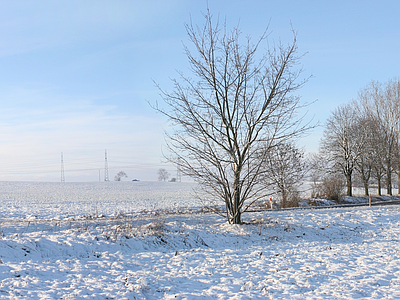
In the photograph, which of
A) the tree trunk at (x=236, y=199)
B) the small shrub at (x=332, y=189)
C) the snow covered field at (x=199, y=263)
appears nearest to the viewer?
the snow covered field at (x=199, y=263)

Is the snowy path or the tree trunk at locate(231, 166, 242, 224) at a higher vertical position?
the tree trunk at locate(231, 166, 242, 224)

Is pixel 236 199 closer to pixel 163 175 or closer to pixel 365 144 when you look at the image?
pixel 365 144

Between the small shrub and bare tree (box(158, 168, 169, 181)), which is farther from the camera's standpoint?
bare tree (box(158, 168, 169, 181))

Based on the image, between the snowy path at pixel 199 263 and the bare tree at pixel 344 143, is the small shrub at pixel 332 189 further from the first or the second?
the snowy path at pixel 199 263

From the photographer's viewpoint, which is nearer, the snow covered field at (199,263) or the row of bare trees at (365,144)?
the snow covered field at (199,263)

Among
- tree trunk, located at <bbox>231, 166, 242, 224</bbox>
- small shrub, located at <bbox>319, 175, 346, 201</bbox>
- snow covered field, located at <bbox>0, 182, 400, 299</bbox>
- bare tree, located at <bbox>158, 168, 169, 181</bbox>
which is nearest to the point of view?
snow covered field, located at <bbox>0, 182, 400, 299</bbox>

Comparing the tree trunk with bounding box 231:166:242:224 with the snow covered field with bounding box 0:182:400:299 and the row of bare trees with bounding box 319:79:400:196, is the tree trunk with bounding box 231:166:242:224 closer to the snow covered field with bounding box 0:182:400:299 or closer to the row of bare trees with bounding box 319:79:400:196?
the snow covered field with bounding box 0:182:400:299

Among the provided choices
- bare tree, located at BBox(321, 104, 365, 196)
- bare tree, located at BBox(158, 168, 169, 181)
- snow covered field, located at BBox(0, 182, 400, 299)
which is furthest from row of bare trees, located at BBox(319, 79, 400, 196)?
bare tree, located at BBox(158, 168, 169, 181)

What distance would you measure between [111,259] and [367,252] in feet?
27.8

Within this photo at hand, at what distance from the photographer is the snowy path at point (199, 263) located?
670 centimetres

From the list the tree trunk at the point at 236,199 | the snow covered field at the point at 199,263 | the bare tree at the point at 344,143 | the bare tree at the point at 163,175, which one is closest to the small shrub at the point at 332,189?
the bare tree at the point at 344,143

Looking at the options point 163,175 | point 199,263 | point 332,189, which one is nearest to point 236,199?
point 199,263

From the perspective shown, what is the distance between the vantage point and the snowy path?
670 centimetres

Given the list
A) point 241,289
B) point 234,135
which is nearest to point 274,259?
point 241,289
